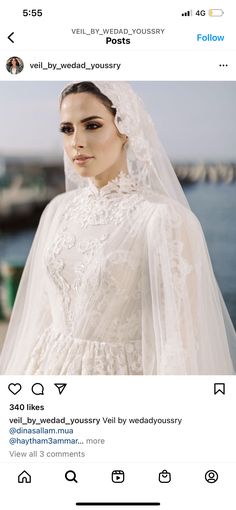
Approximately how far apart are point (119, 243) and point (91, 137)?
0.12 m
